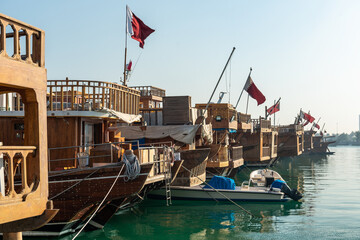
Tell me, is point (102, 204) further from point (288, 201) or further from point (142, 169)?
point (288, 201)

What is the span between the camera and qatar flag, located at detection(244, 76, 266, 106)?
30.8m

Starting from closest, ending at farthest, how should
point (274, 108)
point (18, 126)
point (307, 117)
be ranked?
point (18, 126)
point (274, 108)
point (307, 117)

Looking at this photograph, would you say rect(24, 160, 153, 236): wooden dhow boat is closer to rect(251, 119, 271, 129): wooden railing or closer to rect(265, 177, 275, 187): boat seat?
rect(265, 177, 275, 187): boat seat

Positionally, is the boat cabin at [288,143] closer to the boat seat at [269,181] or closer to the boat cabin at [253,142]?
the boat cabin at [253,142]

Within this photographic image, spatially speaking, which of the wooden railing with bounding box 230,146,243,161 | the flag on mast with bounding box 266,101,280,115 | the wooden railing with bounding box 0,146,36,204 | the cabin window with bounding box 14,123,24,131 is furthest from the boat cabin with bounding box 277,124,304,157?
the wooden railing with bounding box 0,146,36,204

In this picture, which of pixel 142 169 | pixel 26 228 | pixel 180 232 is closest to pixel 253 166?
pixel 180 232

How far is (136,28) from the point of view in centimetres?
1892

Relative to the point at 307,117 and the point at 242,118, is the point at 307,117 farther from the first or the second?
the point at 242,118

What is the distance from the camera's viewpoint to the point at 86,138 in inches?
621

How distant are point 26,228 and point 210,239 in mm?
9494

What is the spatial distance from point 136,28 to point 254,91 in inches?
557

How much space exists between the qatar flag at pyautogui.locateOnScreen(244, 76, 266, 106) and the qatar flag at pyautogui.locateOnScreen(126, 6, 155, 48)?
44.3ft

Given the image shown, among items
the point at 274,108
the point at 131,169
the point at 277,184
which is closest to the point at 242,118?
the point at 274,108

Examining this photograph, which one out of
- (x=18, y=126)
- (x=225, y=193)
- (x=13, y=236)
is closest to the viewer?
(x=13, y=236)
